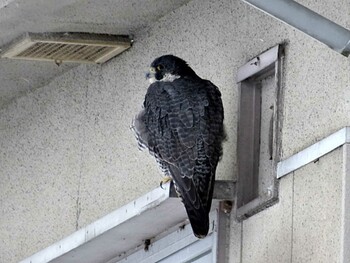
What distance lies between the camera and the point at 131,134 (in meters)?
8.56

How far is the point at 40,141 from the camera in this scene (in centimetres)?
953

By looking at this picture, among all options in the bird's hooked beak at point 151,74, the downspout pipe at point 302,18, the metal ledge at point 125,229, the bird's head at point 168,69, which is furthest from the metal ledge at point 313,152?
the bird's hooked beak at point 151,74

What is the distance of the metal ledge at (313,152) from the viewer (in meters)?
6.65

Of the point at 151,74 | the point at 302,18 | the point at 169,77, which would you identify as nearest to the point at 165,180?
the point at 169,77

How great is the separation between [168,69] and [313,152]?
50.9 inches

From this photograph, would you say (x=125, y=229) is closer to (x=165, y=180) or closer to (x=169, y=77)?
(x=165, y=180)

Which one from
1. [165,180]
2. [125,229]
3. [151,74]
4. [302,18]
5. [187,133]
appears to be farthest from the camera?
[125,229]

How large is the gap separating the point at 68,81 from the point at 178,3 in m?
1.22

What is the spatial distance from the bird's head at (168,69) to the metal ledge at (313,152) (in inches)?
34.0

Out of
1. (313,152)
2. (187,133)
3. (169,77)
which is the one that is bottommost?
(313,152)

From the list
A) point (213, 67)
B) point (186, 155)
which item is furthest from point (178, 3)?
point (186, 155)

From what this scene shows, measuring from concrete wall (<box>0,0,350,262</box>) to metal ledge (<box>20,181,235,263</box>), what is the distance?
190 mm

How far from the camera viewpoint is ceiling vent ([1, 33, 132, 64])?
8375mm

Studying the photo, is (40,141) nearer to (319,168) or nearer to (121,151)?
(121,151)
